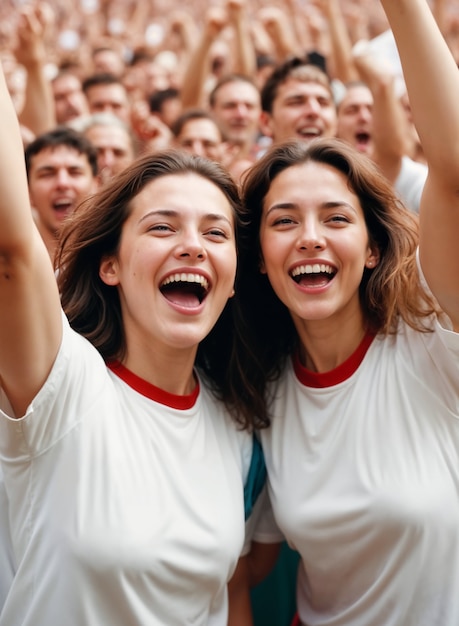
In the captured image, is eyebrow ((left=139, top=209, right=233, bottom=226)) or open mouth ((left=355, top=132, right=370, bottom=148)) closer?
eyebrow ((left=139, top=209, right=233, bottom=226))

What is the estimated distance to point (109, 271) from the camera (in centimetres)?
201

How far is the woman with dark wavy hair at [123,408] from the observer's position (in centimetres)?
161

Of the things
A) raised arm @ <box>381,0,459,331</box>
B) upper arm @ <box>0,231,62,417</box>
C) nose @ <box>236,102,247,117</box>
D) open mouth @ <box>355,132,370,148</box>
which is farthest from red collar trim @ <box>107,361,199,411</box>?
nose @ <box>236,102,247,117</box>

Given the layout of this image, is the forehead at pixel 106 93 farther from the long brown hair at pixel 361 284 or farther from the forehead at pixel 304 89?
the long brown hair at pixel 361 284

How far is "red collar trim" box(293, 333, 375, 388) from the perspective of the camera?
2021 millimetres

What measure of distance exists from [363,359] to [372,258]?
0.93ft

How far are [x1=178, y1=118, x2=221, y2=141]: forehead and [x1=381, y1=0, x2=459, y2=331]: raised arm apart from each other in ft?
8.25

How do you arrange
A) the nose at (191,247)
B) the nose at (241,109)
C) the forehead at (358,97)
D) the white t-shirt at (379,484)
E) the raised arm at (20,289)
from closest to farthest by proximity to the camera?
the raised arm at (20,289) < the white t-shirt at (379,484) < the nose at (191,247) < the forehead at (358,97) < the nose at (241,109)

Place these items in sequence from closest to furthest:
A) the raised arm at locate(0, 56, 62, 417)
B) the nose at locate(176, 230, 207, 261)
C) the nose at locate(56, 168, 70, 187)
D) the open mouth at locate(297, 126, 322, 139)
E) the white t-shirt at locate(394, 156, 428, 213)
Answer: the raised arm at locate(0, 56, 62, 417)
the nose at locate(176, 230, 207, 261)
the white t-shirt at locate(394, 156, 428, 213)
the nose at locate(56, 168, 70, 187)
the open mouth at locate(297, 126, 322, 139)

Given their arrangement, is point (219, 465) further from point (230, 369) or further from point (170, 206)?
point (170, 206)

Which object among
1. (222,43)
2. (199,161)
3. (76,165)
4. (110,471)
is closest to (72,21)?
(222,43)

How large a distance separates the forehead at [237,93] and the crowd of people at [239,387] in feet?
8.50

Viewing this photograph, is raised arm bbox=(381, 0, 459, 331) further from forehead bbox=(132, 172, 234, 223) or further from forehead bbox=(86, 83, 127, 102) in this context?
forehead bbox=(86, 83, 127, 102)

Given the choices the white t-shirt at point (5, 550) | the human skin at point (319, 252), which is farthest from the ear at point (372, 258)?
the white t-shirt at point (5, 550)
